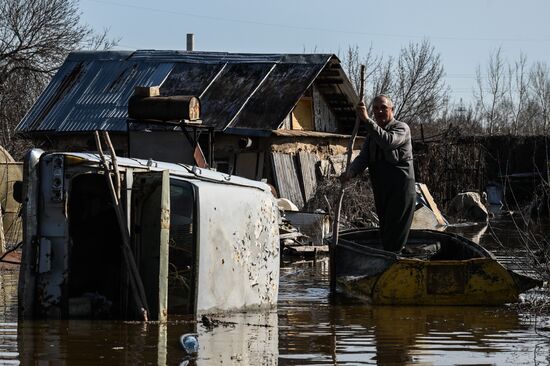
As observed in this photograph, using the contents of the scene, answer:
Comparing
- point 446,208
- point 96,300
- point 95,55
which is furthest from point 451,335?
point 446,208

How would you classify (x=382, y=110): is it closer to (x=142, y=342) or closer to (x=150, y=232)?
(x=150, y=232)

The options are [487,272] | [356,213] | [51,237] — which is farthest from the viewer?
[356,213]

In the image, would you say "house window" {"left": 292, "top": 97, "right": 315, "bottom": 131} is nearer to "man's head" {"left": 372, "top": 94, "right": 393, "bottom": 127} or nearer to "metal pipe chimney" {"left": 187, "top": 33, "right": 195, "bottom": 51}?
"metal pipe chimney" {"left": 187, "top": 33, "right": 195, "bottom": 51}

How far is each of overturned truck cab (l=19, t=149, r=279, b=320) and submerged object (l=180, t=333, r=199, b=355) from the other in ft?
3.09

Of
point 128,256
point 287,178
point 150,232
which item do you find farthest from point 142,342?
point 287,178

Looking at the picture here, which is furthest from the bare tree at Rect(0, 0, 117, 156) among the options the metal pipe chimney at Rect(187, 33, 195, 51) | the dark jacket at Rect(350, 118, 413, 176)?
the dark jacket at Rect(350, 118, 413, 176)

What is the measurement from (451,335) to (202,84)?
21069 millimetres

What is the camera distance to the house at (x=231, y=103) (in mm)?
29672

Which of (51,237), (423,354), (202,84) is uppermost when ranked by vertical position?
(202,84)

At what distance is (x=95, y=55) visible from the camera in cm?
3266

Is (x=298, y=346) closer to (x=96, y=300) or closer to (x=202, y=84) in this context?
(x=96, y=300)

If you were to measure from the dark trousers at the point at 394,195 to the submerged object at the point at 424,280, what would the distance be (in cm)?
32

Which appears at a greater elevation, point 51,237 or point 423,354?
point 51,237

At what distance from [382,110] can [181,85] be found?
729 inches
